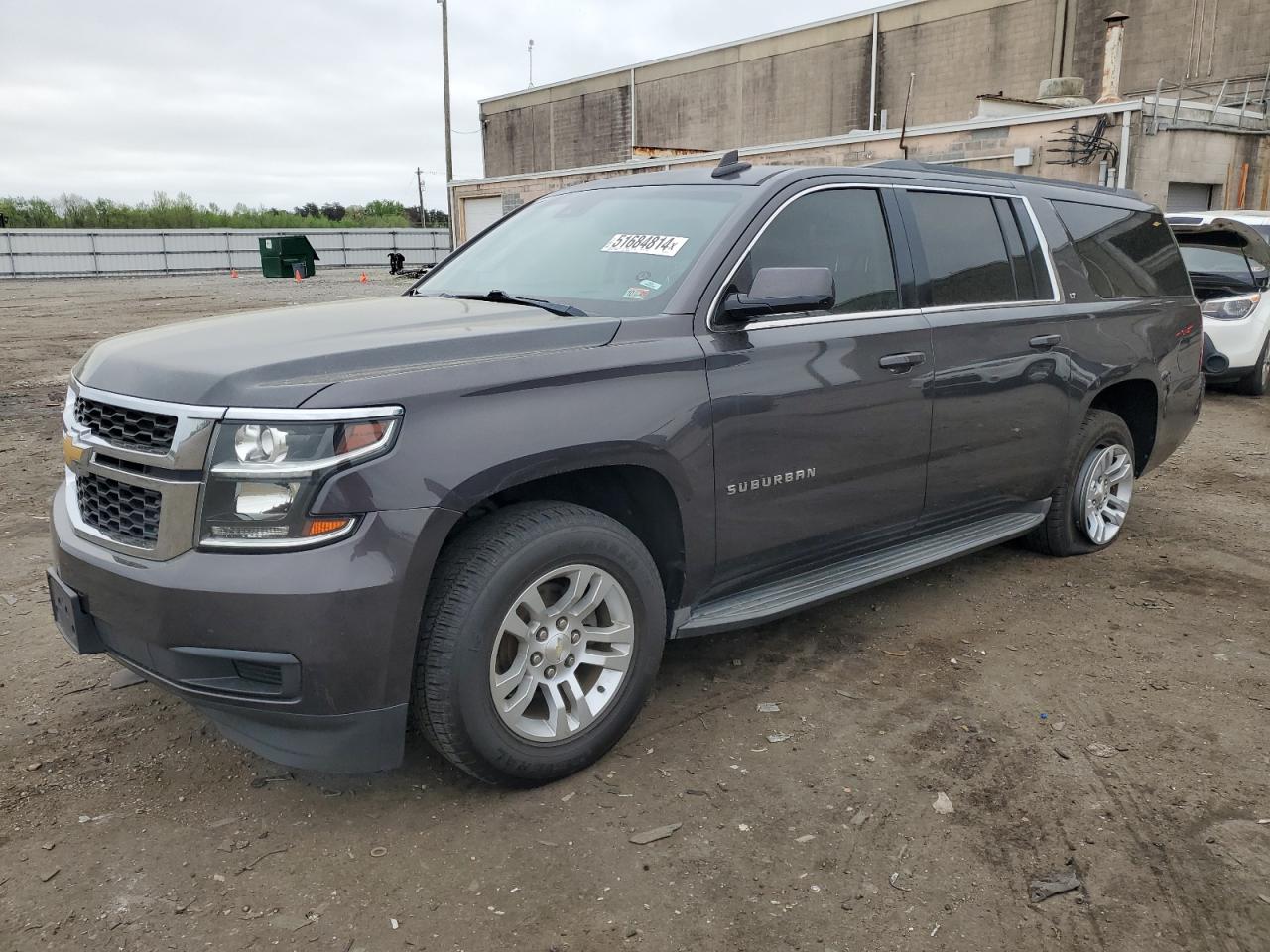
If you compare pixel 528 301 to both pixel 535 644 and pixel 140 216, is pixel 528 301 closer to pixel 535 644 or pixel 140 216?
pixel 535 644

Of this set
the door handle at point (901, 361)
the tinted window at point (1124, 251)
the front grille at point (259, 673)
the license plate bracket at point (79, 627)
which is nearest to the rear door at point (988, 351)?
the door handle at point (901, 361)

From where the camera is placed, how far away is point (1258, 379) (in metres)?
10.7

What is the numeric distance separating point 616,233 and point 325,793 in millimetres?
2232

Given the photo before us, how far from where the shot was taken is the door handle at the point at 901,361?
3902mm

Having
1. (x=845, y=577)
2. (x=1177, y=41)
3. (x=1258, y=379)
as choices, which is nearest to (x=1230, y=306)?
(x=1258, y=379)

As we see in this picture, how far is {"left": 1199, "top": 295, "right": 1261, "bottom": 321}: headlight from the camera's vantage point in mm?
10234

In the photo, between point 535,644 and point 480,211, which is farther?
point 480,211

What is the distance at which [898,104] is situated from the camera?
36.6m

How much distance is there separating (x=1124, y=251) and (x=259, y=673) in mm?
4627

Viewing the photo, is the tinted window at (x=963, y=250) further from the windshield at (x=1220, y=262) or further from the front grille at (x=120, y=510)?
the windshield at (x=1220, y=262)

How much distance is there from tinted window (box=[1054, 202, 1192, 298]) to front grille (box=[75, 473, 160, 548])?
4170mm

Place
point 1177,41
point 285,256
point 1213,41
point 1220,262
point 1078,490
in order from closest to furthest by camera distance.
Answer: point 1078,490, point 1220,262, point 1213,41, point 1177,41, point 285,256

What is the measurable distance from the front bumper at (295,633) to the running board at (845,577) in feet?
3.67

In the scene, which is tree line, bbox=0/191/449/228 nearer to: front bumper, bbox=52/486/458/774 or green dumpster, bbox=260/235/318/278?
green dumpster, bbox=260/235/318/278
